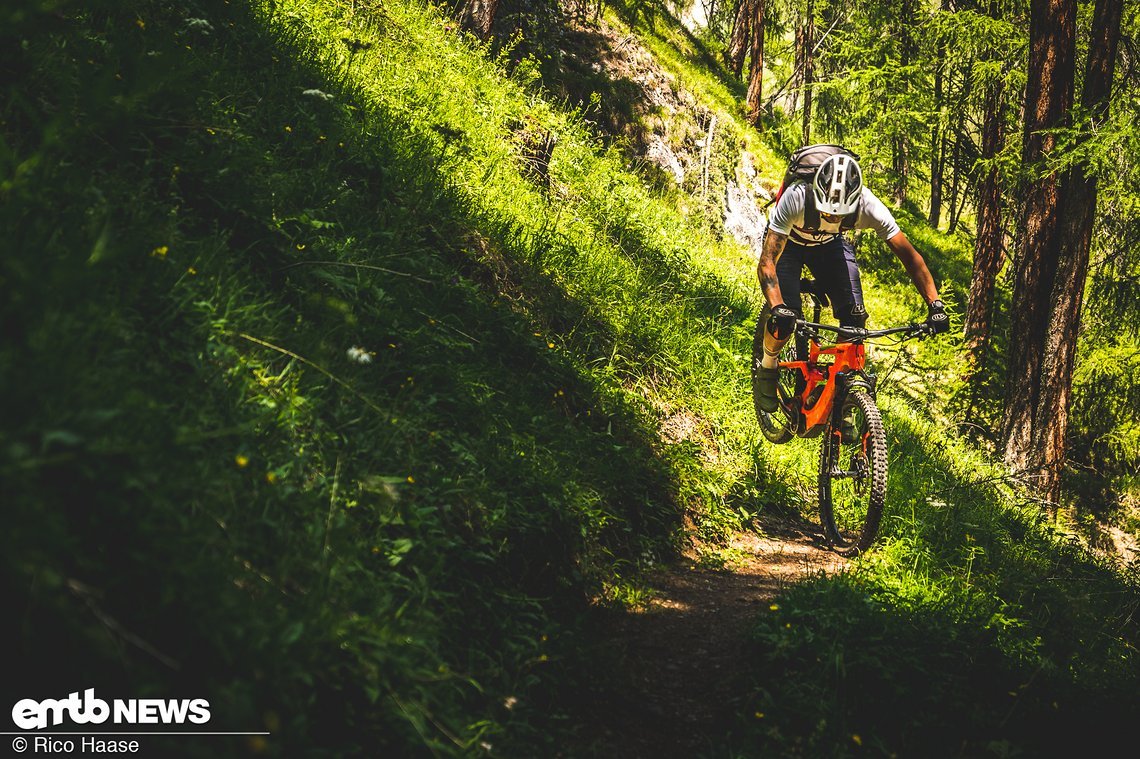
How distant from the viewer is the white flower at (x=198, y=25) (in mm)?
4871

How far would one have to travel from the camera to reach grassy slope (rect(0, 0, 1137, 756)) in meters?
2.02

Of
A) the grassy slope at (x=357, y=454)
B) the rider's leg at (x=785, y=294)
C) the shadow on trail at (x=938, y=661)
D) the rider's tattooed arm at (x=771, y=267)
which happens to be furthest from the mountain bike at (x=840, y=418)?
the shadow on trail at (x=938, y=661)

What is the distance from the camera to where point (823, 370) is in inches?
230

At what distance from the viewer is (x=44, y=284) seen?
205 cm

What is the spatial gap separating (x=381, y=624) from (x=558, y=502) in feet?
5.24

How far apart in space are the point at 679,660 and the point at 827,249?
146 inches

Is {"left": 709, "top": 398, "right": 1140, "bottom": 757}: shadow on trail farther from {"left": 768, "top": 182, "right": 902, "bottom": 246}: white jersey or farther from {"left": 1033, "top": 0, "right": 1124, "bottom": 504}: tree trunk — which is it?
{"left": 1033, "top": 0, "right": 1124, "bottom": 504}: tree trunk

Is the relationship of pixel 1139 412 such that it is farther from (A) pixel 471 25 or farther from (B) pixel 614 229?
(A) pixel 471 25

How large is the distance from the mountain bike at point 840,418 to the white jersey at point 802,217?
71 cm

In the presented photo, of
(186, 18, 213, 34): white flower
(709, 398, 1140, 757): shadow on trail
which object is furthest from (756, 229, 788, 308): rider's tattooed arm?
(186, 18, 213, 34): white flower

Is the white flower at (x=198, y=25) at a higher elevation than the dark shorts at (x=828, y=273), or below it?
higher

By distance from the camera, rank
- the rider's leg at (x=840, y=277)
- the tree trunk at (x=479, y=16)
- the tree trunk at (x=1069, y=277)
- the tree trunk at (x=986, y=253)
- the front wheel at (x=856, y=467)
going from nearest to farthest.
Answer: the front wheel at (x=856, y=467), the rider's leg at (x=840, y=277), the tree trunk at (x=1069, y=277), the tree trunk at (x=479, y=16), the tree trunk at (x=986, y=253)

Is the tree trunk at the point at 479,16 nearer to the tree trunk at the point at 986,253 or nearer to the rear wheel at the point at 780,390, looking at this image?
the rear wheel at the point at 780,390

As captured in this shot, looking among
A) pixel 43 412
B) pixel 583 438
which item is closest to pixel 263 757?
pixel 43 412
